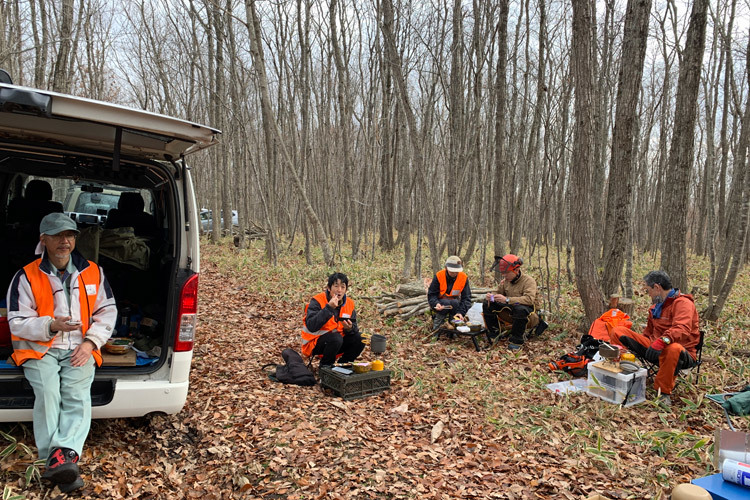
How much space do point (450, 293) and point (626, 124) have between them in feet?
11.0

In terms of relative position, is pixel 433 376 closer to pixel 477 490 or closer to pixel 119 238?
pixel 477 490

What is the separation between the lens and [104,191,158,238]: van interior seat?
4625 mm

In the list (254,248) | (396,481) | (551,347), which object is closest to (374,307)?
(551,347)

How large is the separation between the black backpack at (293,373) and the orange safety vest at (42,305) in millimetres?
1956

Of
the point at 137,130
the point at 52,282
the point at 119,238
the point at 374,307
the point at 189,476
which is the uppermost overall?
the point at 137,130

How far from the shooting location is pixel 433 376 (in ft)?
17.5

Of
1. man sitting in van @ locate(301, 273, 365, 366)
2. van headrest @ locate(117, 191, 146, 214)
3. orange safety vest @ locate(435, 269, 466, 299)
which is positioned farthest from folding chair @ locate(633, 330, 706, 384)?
van headrest @ locate(117, 191, 146, 214)

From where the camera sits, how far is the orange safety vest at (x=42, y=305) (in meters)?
2.96

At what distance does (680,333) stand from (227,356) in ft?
15.9

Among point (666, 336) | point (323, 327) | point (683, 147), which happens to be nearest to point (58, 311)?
point (323, 327)

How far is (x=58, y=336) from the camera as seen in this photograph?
3049mm

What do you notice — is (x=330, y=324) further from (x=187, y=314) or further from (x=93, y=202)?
(x=93, y=202)

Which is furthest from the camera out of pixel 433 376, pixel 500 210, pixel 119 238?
pixel 500 210

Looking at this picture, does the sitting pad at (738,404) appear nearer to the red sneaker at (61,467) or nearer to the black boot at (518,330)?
the black boot at (518,330)
